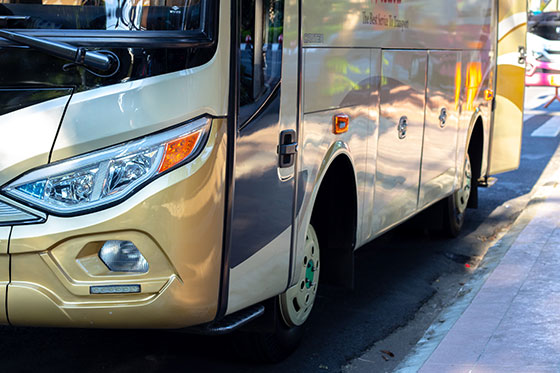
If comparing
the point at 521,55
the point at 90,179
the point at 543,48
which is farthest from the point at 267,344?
the point at 543,48

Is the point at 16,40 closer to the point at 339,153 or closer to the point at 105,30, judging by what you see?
the point at 105,30

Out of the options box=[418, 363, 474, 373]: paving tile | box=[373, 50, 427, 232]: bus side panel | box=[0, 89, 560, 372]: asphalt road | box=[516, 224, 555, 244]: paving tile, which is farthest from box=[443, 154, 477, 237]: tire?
box=[418, 363, 474, 373]: paving tile

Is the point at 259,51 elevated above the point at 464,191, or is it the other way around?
the point at 259,51

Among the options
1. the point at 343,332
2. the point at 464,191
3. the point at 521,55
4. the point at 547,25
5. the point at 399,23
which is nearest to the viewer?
the point at 343,332

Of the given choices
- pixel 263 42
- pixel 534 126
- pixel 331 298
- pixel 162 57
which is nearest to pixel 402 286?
pixel 331 298

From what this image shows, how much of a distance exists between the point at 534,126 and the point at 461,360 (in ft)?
49.3

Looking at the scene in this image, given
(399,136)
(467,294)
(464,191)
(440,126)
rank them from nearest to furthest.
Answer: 1. (399,136)
2. (467,294)
3. (440,126)
4. (464,191)

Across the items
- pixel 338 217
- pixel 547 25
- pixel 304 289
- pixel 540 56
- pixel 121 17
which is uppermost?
pixel 547 25

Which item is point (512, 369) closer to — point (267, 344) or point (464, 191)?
point (267, 344)

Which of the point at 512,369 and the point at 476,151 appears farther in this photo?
the point at 476,151

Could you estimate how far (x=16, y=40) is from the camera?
3594mm

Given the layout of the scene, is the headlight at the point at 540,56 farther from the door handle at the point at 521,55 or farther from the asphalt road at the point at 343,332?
the asphalt road at the point at 343,332

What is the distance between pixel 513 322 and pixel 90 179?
3.12 metres

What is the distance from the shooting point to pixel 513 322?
5.64 m
